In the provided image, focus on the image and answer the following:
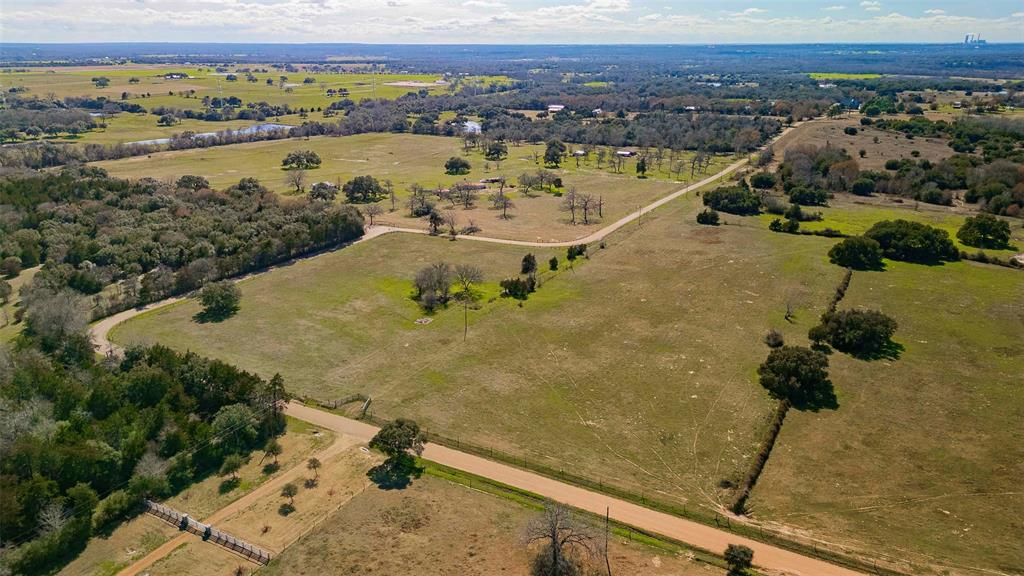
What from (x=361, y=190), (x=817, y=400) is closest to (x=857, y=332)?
(x=817, y=400)

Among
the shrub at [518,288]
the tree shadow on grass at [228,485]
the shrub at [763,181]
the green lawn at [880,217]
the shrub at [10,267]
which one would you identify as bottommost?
the tree shadow on grass at [228,485]

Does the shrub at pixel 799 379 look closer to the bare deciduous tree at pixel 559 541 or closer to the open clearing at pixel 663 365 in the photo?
the open clearing at pixel 663 365

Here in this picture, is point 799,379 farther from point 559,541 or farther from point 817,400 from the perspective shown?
point 559,541

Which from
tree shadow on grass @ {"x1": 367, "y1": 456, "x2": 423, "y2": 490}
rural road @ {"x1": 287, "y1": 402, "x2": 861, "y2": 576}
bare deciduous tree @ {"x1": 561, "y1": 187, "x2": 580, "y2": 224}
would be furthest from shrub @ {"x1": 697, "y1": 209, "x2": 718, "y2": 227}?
tree shadow on grass @ {"x1": 367, "y1": 456, "x2": 423, "y2": 490}

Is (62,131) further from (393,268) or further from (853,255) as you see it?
(853,255)

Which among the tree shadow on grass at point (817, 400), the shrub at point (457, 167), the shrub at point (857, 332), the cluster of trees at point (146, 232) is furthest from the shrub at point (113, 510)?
the shrub at point (457, 167)

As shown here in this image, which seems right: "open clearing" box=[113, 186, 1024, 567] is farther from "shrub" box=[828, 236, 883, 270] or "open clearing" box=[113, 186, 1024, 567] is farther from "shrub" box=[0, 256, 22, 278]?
"shrub" box=[0, 256, 22, 278]
